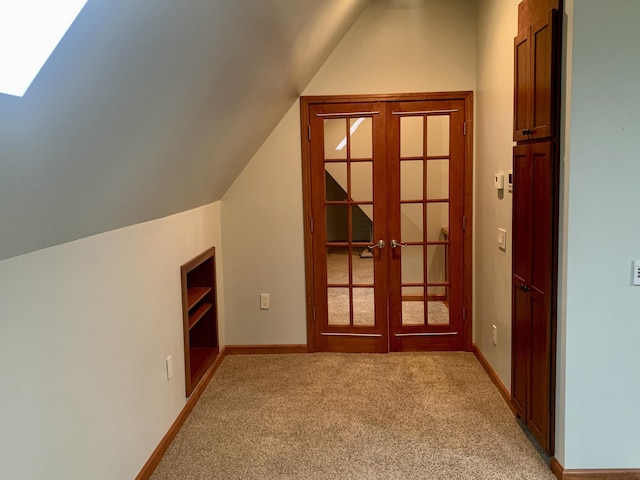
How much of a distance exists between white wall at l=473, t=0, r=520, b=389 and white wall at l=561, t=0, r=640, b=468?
0.87 m

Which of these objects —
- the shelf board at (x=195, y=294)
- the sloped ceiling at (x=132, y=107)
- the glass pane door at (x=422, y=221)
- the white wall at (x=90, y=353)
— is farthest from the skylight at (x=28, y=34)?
the glass pane door at (x=422, y=221)

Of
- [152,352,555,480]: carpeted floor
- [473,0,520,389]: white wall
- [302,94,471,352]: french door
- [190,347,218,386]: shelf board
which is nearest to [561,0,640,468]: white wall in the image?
[152,352,555,480]: carpeted floor

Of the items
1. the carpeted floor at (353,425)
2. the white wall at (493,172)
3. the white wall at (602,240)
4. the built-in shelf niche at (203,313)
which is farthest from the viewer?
the built-in shelf niche at (203,313)

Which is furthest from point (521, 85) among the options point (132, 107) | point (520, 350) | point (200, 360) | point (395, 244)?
point (200, 360)

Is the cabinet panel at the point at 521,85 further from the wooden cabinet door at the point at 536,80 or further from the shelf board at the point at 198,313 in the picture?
the shelf board at the point at 198,313

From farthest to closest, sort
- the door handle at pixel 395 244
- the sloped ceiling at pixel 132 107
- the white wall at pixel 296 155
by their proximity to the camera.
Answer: the door handle at pixel 395 244 < the white wall at pixel 296 155 < the sloped ceiling at pixel 132 107

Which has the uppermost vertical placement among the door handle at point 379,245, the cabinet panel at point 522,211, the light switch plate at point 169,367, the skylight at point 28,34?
the skylight at point 28,34

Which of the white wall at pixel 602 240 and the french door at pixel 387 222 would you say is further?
the french door at pixel 387 222

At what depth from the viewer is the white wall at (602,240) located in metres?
2.15

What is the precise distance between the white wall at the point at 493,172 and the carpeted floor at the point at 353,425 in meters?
0.35

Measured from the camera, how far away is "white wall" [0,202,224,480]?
1.52 metres

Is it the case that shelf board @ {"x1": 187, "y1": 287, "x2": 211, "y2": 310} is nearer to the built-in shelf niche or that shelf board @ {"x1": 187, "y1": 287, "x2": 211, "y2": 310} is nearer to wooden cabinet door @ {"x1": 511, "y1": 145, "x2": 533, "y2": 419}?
the built-in shelf niche

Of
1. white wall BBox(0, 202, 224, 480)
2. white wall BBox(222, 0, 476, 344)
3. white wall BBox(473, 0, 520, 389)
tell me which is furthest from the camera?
white wall BBox(222, 0, 476, 344)

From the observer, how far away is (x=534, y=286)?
101 inches
